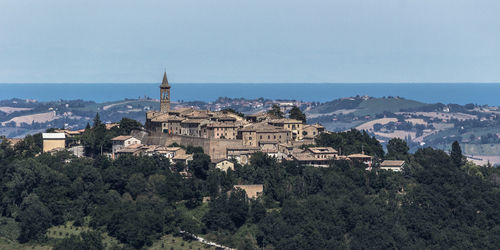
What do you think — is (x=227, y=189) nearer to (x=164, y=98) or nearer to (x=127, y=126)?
(x=127, y=126)

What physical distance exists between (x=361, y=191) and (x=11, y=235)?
2711cm

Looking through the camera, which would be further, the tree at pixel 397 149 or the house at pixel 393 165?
the tree at pixel 397 149

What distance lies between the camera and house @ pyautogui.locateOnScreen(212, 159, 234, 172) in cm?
6512

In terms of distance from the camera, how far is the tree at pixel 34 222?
5631 cm

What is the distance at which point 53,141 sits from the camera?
240ft

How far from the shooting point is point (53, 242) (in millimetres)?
55219

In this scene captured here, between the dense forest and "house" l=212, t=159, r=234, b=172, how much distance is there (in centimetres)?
83

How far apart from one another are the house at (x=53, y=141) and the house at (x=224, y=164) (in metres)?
16.5

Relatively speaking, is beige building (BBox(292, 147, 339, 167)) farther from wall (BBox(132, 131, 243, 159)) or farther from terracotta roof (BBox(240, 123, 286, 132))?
wall (BBox(132, 131, 243, 159))

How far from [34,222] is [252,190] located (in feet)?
55.0

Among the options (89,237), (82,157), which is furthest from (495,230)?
(82,157)

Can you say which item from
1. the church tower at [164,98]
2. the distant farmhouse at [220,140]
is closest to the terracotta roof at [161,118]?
the distant farmhouse at [220,140]

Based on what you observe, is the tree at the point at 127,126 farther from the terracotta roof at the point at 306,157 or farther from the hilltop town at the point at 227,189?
the terracotta roof at the point at 306,157

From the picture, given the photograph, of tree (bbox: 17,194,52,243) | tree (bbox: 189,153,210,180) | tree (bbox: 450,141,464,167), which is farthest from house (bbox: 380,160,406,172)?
tree (bbox: 17,194,52,243)
